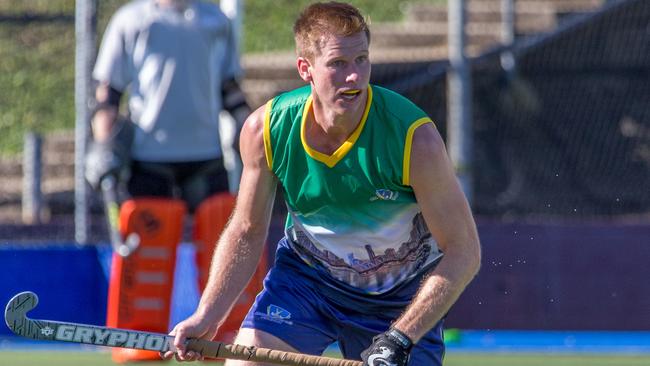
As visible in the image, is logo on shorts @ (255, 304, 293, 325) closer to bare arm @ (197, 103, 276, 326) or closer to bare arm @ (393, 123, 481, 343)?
bare arm @ (197, 103, 276, 326)

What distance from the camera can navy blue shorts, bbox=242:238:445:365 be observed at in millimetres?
4648

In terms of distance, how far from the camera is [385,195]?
4.59 meters

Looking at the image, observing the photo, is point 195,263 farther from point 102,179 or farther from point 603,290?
point 603,290

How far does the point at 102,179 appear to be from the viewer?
8.32m

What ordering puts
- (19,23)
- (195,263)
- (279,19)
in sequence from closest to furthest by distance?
1. (195,263)
2. (19,23)
3. (279,19)

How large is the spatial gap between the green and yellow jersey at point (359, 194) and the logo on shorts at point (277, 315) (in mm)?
204

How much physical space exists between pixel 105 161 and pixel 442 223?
4.02 metres

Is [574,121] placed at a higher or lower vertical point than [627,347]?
higher

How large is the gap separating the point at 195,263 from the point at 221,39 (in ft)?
4.54

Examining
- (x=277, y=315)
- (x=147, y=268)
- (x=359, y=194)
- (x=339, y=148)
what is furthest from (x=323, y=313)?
(x=147, y=268)

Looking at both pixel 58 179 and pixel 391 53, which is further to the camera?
pixel 391 53

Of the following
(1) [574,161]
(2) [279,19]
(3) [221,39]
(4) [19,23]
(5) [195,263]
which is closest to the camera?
(3) [221,39]

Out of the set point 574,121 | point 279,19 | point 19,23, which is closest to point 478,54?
point 574,121

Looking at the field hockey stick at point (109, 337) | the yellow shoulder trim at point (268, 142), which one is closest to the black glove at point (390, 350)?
the field hockey stick at point (109, 337)
